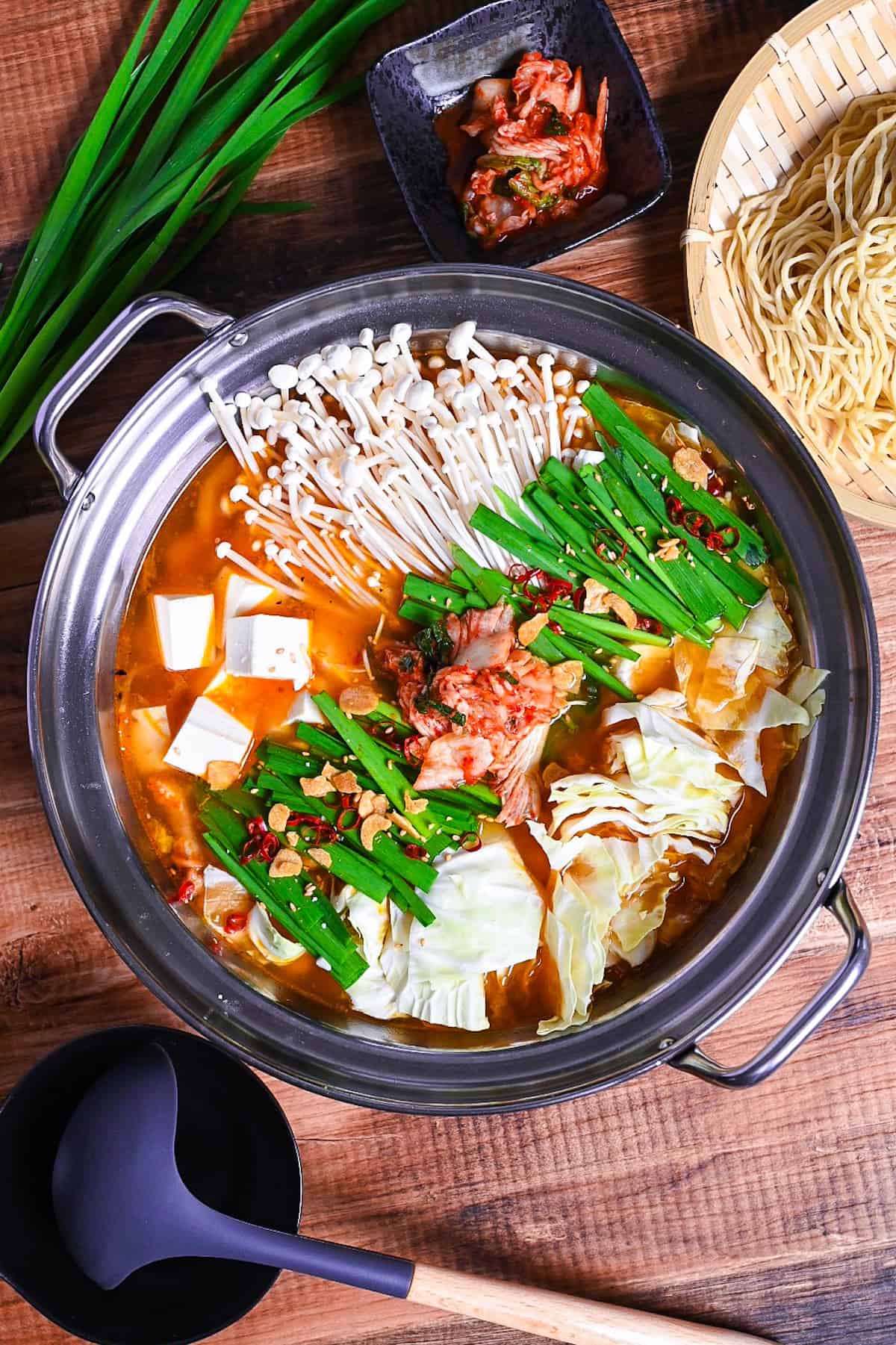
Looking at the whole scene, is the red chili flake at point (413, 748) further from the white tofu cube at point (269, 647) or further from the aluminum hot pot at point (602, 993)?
the aluminum hot pot at point (602, 993)

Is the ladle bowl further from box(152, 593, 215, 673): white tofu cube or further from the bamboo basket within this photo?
the bamboo basket

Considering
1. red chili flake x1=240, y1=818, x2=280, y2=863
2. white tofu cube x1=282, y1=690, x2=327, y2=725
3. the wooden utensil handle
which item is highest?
white tofu cube x1=282, y1=690, x2=327, y2=725

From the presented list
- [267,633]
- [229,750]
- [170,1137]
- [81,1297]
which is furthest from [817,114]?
[81,1297]

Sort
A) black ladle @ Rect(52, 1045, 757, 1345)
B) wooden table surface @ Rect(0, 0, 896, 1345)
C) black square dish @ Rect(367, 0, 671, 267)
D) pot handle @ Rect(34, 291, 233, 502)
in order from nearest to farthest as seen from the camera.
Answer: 1. pot handle @ Rect(34, 291, 233, 502)
2. black ladle @ Rect(52, 1045, 757, 1345)
3. black square dish @ Rect(367, 0, 671, 267)
4. wooden table surface @ Rect(0, 0, 896, 1345)

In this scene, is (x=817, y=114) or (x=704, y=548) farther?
(x=817, y=114)

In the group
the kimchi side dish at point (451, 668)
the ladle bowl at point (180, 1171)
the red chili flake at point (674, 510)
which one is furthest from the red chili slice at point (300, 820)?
the red chili flake at point (674, 510)

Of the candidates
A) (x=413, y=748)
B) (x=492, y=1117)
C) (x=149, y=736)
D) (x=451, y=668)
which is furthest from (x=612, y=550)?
(x=492, y=1117)

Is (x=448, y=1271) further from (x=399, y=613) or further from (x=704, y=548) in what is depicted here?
(x=704, y=548)

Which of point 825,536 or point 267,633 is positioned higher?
point 825,536

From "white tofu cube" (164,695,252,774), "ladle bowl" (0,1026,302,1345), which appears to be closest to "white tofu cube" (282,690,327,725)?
"white tofu cube" (164,695,252,774)
